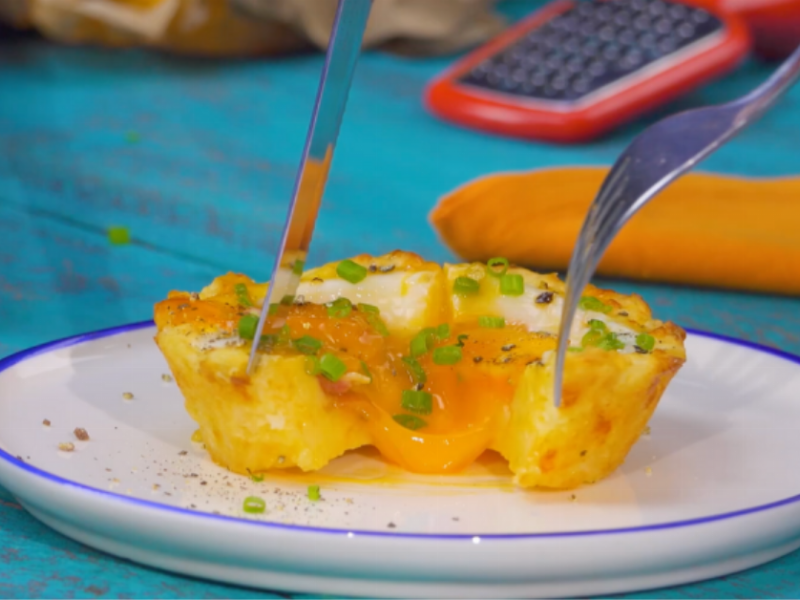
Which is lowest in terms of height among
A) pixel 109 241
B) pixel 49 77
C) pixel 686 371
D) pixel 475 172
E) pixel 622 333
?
pixel 622 333

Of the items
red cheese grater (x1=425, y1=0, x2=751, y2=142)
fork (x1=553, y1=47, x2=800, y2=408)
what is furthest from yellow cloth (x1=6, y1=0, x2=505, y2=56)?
fork (x1=553, y1=47, x2=800, y2=408)

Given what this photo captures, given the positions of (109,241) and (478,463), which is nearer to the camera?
(478,463)

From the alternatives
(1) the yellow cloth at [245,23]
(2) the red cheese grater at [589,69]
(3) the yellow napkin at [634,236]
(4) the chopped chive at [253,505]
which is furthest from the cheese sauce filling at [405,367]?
(1) the yellow cloth at [245,23]

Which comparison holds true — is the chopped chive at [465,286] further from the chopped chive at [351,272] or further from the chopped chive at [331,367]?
the chopped chive at [331,367]

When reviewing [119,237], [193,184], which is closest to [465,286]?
[119,237]

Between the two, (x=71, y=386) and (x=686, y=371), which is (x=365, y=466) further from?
(x=686, y=371)

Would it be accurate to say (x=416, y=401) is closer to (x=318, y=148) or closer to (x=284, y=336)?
(x=284, y=336)

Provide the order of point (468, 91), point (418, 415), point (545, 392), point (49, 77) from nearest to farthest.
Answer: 1. point (545, 392)
2. point (418, 415)
3. point (468, 91)
4. point (49, 77)

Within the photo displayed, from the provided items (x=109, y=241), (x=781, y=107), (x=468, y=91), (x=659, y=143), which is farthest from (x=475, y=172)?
(x=659, y=143)
